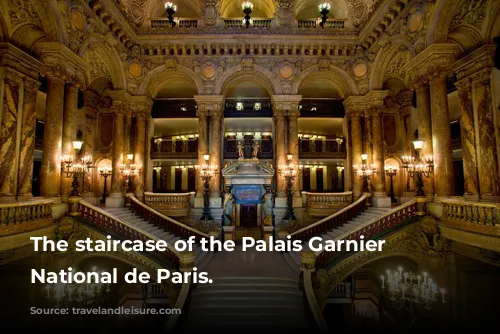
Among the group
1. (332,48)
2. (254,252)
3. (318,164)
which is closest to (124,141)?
(254,252)

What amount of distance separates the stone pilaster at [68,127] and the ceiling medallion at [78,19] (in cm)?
232

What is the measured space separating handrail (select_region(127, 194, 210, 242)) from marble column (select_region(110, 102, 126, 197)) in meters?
0.84

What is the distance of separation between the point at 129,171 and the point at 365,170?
12877mm

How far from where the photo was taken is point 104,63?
13031 mm

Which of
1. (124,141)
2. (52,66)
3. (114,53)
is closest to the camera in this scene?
(52,66)

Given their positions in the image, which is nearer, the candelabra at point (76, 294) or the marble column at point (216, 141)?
the candelabra at point (76, 294)

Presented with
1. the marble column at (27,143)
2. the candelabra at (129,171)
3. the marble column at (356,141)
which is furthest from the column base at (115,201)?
the marble column at (356,141)

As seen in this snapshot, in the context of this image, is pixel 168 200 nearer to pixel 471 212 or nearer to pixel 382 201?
pixel 382 201

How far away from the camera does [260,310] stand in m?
6.95

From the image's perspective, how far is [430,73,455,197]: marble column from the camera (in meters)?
8.98

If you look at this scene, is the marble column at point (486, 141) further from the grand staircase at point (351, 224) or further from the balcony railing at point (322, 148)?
the balcony railing at point (322, 148)

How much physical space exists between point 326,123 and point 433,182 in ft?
34.8

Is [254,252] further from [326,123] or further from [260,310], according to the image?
[326,123]

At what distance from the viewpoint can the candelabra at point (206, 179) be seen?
517 inches
